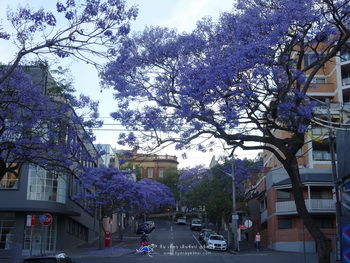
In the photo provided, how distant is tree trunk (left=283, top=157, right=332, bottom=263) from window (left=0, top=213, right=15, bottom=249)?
79.0 ft

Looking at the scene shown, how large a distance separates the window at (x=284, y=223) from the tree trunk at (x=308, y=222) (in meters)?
25.3

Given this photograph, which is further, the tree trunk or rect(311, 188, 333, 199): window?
rect(311, 188, 333, 199): window

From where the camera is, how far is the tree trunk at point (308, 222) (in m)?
14.9

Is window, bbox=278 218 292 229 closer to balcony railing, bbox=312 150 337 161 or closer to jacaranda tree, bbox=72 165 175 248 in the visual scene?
balcony railing, bbox=312 150 337 161

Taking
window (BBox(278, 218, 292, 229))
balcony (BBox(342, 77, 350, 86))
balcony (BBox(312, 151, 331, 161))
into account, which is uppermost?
balcony (BBox(342, 77, 350, 86))

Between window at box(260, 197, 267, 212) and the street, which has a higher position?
window at box(260, 197, 267, 212)

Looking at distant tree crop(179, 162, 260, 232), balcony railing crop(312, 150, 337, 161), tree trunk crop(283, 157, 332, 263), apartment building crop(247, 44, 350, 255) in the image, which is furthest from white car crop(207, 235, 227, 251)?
tree trunk crop(283, 157, 332, 263)

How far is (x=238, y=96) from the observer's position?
16.4 metres

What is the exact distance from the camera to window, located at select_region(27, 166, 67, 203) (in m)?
33.7

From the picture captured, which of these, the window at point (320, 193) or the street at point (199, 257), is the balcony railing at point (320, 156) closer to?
the window at point (320, 193)

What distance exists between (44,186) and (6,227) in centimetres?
388

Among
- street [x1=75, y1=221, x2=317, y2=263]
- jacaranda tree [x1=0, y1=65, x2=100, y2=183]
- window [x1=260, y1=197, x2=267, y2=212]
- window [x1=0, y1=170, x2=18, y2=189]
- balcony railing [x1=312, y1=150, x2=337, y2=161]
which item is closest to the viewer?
jacaranda tree [x1=0, y1=65, x2=100, y2=183]

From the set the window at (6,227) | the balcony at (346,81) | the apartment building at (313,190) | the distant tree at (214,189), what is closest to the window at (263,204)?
the distant tree at (214,189)

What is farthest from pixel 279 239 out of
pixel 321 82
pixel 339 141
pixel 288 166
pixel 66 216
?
pixel 288 166
